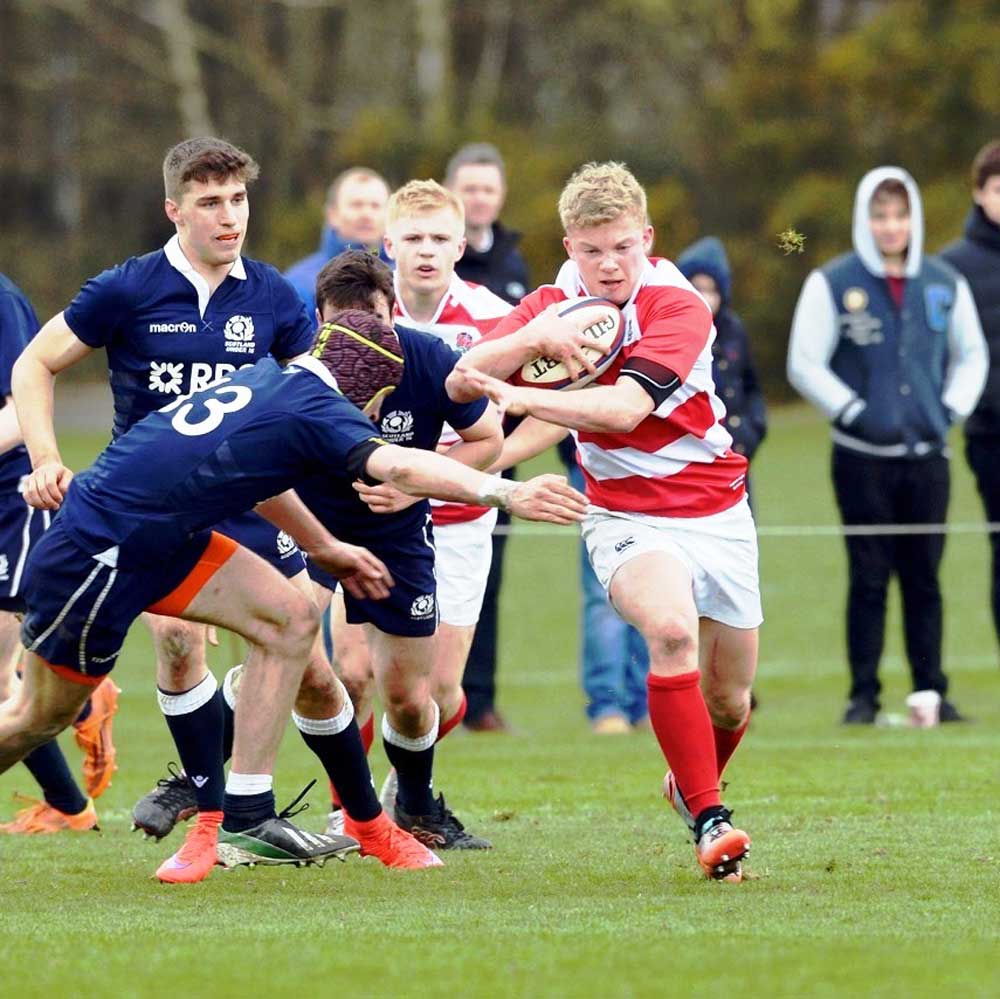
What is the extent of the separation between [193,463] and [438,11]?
40.1 metres

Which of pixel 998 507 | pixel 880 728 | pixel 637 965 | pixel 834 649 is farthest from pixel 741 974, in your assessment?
pixel 834 649

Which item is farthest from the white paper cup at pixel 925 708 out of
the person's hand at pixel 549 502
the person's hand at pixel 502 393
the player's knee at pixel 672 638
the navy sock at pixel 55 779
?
the person's hand at pixel 549 502

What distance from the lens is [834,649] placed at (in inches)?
641

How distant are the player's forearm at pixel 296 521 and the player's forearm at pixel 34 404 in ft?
2.53

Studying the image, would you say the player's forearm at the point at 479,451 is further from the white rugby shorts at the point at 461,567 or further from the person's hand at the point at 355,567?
the white rugby shorts at the point at 461,567

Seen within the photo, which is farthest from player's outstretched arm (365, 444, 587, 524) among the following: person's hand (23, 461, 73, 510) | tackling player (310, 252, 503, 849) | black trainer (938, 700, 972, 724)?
black trainer (938, 700, 972, 724)

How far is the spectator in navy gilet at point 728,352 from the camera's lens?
11875 mm

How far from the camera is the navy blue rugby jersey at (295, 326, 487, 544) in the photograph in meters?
7.36

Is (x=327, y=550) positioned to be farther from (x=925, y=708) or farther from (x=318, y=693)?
(x=925, y=708)

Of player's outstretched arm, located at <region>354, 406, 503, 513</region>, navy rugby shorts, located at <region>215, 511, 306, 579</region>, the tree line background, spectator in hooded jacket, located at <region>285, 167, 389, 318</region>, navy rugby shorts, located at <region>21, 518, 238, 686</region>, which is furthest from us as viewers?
the tree line background

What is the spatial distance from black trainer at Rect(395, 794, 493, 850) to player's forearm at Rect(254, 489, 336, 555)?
4.92ft

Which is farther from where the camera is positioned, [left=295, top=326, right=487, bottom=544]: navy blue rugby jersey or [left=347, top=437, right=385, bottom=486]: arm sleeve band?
[left=295, top=326, right=487, bottom=544]: navy blue rugby jersey

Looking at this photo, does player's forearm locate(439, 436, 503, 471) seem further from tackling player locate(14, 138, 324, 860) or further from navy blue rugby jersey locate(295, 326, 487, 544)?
tackling player locate(14, 138, 324, 860)

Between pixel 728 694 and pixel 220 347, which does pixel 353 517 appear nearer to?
pixel 220 347
